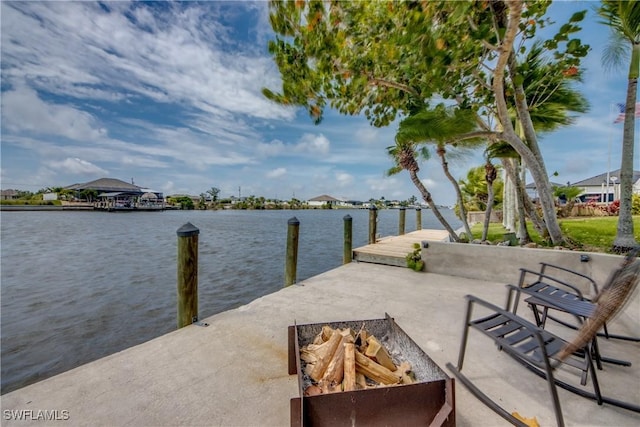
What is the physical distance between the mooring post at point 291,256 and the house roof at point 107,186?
67778 millimetres

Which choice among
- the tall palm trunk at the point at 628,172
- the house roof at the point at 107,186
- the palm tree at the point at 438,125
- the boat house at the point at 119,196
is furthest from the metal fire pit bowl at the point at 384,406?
the house roof at the point at 107,186

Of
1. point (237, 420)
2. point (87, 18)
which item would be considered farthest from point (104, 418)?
point (87, 18)

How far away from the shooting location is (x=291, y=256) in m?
4.29

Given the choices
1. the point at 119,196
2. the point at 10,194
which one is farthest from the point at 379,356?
the point at 10,194

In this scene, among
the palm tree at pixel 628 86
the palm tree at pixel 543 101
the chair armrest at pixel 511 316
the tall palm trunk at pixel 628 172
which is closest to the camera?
the chair armrest at pixel 511 316

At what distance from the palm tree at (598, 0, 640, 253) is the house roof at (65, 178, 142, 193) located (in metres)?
71.3

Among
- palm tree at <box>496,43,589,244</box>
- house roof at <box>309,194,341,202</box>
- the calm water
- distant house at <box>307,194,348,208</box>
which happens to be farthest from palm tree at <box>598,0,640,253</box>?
house roof at <box>309,194,341,202</box>

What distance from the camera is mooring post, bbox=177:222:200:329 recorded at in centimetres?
274

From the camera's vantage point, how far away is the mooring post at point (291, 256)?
421 cm

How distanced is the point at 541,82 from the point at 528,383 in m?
4.87

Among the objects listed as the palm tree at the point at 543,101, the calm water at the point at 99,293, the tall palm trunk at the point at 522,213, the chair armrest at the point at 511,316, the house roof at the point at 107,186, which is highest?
the house roof at the point at 107,186

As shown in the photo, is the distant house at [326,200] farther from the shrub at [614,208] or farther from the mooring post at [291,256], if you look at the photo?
the mooring post at [291,256]

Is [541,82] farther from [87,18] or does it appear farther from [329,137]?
[329,137]

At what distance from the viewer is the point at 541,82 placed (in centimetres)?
444
